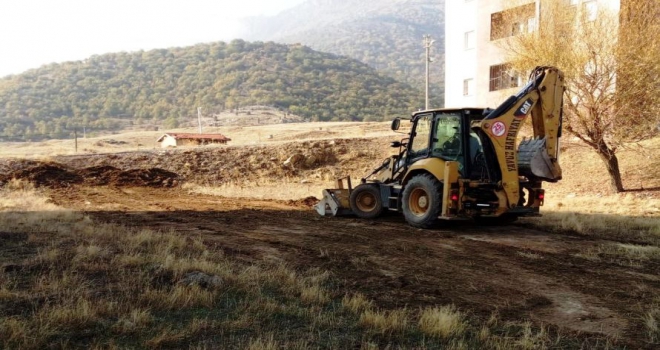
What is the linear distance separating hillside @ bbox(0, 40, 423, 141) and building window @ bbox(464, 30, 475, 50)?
53.5 meters

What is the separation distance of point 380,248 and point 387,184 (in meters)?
3.51

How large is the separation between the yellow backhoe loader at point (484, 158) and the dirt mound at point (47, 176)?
1569cm

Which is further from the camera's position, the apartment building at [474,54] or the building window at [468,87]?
the building window at [468,87]

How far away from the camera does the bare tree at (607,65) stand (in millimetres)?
15859

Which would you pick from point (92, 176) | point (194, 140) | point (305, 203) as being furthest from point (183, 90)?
point (305, 203)

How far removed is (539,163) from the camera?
32.6ft

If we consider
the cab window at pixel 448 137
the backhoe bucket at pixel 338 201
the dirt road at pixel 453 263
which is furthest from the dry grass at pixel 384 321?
the backhoe bucket at pixel 338 201

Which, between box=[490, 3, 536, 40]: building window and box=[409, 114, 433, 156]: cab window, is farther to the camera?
box=[490, 3, 536, 40]: building window

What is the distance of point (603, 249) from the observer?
869 cm

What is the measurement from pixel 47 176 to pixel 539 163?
770 inches

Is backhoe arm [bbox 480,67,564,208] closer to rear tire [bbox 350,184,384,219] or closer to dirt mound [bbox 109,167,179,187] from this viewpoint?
rear tire [bbox 350,184,384,219]

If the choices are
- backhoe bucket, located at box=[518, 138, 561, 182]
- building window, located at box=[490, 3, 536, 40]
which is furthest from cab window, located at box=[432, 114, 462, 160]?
building window, located at box=[490, 3, 536, 40]

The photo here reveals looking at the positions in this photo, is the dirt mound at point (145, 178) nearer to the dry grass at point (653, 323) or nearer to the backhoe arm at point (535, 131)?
the backhoe arm at point (535, 131)

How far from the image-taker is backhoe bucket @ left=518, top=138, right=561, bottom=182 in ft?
32.6
